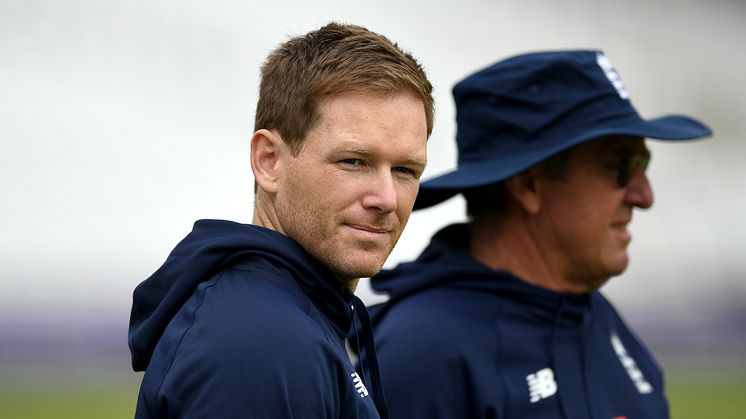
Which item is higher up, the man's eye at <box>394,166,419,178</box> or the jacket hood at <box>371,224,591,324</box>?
the man's eye at <box>394,166,419,178</box>

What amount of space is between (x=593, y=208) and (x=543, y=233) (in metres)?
0.13

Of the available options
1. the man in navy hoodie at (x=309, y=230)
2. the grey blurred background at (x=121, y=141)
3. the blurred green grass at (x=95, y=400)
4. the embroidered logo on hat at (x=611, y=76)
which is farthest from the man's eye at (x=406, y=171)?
the grey blurred background at (x=121, y=141)

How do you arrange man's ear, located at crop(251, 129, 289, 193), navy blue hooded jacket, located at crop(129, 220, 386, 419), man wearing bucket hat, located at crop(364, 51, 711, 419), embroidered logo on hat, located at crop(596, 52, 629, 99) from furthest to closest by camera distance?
embroidered logo on hat, located at crop(596, 52, 629, 99) → man wearing bucket hat, located at crop(364, 51, 711, 419) → man's ear, located at crop(251, 129, 289, 193) → navy blue hooded jacket, located at crop(129, 220, 386, 419)

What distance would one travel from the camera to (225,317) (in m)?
1.54

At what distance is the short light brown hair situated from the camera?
1.75m

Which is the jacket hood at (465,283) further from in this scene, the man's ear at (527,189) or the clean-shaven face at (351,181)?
the clean-shaven face at (351,181)

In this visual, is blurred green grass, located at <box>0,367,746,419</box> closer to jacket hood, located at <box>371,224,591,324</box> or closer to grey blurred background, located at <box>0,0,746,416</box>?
grey blurred background, located at <box>0,0,746,416</box>

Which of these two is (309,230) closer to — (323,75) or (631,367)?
(323,75)

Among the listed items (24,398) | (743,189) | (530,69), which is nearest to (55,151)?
(24,398)

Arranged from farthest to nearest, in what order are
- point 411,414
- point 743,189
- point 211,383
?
1. point 743,189
2. point 411,414
3. point 211,383

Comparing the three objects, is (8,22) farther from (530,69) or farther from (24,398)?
(530,69)

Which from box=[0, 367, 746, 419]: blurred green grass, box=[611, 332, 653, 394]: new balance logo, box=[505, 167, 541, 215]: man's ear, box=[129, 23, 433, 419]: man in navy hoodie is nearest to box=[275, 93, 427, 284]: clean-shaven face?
box=[129, 23, 433, 419]: man in navy hoodie

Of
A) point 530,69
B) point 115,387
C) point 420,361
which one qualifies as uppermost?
point 530,69

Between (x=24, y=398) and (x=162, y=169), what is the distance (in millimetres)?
1654
